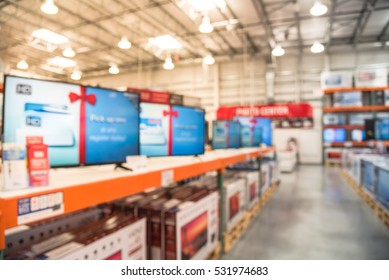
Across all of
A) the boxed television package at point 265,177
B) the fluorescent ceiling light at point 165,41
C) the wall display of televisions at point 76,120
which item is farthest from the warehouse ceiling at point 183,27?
the wall display of televisions at point 76,120

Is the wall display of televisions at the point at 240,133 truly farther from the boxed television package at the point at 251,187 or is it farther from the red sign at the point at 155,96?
the red sign at the point at 155,96

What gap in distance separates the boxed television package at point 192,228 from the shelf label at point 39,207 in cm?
87

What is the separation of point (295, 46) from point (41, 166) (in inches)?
460

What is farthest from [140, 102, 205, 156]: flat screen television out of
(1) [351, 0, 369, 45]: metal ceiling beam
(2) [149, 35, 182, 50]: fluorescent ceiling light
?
(1) [351, 0, 369, 45]: metal ceiling beam

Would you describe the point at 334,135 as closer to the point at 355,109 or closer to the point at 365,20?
the point at 355,109

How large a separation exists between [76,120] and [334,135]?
421 inches

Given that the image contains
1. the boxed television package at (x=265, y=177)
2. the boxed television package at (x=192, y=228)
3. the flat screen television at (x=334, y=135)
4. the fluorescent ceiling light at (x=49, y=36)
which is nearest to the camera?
the boxed television package at (x=192, y=228)

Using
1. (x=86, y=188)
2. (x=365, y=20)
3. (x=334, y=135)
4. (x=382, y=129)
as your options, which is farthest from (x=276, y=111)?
(x=86, y=188)

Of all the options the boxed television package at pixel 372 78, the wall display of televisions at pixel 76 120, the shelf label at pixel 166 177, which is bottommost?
the shelf label at pixel 166 177

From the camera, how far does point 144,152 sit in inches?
75.0

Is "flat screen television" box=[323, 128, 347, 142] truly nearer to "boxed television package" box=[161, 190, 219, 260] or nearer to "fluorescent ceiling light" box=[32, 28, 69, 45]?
Answer: "boxed television package" box=[161, 190, 219, 260]

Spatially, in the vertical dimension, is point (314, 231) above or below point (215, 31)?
below

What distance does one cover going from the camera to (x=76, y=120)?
1.32 m

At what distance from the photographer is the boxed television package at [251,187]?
340cm
